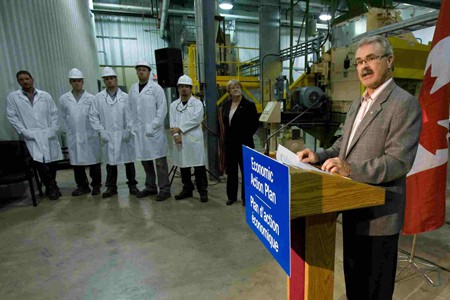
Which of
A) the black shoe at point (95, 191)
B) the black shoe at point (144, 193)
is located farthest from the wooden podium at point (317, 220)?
the black shoe at point (95, 191)

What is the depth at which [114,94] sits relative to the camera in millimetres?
3482

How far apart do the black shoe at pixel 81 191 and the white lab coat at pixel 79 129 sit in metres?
0.36

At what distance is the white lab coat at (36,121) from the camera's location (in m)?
3.31

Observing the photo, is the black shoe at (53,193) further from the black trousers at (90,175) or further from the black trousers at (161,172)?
the black trousers at (161,172)

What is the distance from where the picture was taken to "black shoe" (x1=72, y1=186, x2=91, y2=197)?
3.72 meters

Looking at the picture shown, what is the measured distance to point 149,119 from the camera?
3287mm

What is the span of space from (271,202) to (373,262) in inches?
23.7

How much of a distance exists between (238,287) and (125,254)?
1016 mm

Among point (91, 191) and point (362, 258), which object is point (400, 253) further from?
point (91, 191)

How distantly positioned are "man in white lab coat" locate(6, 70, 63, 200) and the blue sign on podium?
11.1 feet

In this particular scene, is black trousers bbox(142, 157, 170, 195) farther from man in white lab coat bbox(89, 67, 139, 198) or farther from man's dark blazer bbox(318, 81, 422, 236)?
man's dark blazer bbox(318, 81, 422, 236)

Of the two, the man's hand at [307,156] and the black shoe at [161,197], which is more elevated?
the man's hand at [307,156]

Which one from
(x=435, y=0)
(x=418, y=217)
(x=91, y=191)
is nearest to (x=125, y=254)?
(x=91, y=191)

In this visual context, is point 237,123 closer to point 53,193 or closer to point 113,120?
point 113,120
